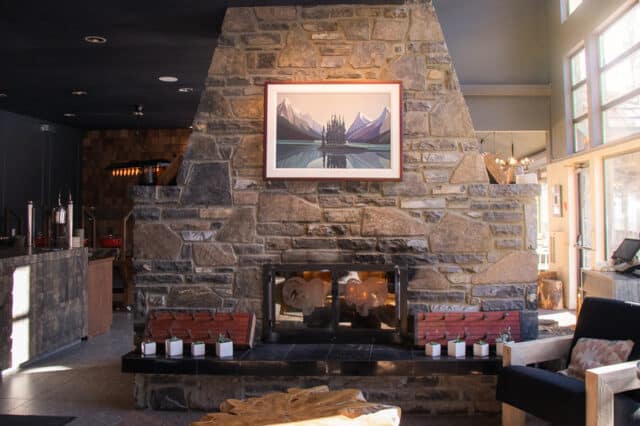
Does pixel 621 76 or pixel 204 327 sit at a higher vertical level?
pixel 621 76

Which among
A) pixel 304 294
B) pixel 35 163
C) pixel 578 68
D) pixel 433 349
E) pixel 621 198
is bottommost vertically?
pixel 433 349

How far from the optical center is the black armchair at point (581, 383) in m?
3.07

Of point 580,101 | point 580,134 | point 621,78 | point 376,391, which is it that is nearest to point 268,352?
point 376,391

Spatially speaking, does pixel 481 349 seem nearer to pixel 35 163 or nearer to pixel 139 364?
pixel 139 364

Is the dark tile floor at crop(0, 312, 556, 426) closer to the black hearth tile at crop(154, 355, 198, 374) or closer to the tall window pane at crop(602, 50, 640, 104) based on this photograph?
the black hearth tile at crop(154, 355, 198, 374)

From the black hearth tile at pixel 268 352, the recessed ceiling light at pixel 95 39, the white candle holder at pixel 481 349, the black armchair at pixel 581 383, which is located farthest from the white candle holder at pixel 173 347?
the recessed ceiling light at pixel 95 39

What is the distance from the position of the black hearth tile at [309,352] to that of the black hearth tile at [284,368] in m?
0.04

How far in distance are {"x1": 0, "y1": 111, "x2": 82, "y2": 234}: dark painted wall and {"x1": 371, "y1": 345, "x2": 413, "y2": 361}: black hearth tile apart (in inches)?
297

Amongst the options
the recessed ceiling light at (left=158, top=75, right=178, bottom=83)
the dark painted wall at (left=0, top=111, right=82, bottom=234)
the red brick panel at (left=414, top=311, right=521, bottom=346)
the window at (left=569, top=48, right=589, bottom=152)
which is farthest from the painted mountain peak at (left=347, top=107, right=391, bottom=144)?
the dark painted wall at (left=0, top=111, right=82, bottom=234)

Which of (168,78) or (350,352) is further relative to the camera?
(168,78)

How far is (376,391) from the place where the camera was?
4.15 meters

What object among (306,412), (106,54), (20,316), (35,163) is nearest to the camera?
(306,412)

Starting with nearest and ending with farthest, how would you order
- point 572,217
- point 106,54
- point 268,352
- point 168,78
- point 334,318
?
point 268,352 → point 334,318 → point 106,54 → point 168,78 → point 572,217

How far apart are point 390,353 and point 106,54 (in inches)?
163
